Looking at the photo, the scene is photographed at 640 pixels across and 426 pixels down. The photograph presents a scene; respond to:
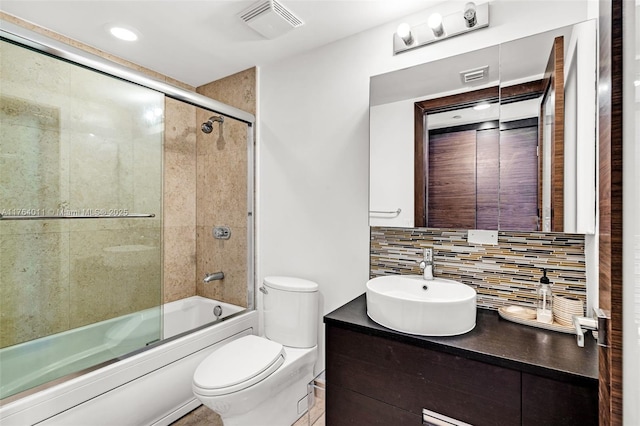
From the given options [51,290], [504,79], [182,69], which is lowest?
[51,290]

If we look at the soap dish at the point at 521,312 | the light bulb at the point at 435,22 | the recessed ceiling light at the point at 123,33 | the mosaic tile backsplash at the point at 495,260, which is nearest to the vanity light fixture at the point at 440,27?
the light bulb at the point at 435,22

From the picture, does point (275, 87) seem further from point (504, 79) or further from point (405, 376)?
point (405, 376)

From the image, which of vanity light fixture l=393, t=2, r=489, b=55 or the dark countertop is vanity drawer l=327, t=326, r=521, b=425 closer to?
the dark countertop

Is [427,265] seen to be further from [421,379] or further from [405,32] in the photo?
[405,32]

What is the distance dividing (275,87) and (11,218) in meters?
1.68

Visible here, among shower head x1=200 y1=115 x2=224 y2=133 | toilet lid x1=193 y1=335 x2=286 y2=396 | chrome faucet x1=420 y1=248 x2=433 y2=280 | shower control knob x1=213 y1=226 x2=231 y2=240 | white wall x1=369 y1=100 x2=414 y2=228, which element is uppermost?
shower head x1=200 y1=115 x2=224 y2=133

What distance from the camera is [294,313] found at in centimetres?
193

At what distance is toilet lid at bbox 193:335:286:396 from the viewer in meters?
1.42

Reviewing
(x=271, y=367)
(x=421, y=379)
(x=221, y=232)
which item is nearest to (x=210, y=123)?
(x=221, y=232)

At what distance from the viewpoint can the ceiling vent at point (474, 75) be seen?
1.50 m

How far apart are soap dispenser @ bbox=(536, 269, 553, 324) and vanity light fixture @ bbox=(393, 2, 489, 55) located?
122 centimetres

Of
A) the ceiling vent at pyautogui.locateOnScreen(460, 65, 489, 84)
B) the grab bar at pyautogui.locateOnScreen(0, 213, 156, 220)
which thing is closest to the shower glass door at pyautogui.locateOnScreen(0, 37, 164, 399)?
the grab bar at pyautogui.locateOnScreen(0, 213, 156, 220)

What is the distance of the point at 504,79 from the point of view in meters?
1.45

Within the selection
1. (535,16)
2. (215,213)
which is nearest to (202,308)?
(215,213)
